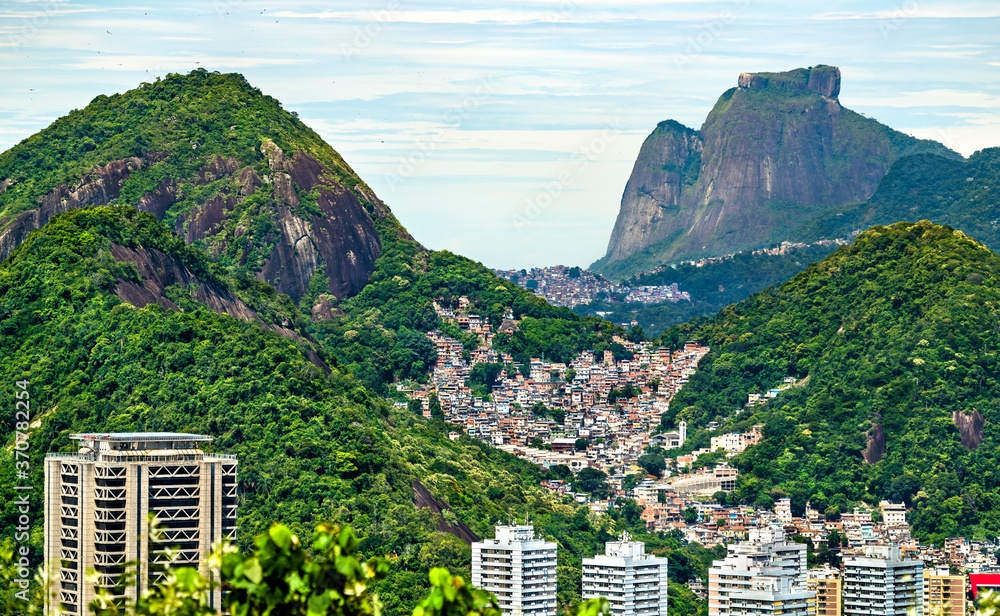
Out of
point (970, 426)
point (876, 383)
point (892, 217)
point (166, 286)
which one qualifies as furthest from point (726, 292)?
point (166, 286)

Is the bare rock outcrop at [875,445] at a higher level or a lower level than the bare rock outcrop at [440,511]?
higher

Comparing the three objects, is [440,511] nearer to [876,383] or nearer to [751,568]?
[751,568]

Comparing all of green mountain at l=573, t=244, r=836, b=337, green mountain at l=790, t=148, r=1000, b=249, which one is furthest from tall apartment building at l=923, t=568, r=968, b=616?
green mountain at l=573, t=244, r=836, b=337

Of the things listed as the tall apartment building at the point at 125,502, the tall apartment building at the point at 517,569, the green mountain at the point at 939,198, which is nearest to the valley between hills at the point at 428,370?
the tall apartment building at the point at 517,569

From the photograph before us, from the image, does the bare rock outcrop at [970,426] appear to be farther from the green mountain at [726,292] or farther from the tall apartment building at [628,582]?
the green mountain at [726,292]

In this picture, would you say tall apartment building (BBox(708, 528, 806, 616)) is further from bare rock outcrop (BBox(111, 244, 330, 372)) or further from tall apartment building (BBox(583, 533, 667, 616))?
bare rock outcrop (BBox(111, 244, 330, 372))

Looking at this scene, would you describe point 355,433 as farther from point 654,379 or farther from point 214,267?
point 654,379

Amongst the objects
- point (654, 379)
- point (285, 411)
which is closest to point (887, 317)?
point (654, 379)
